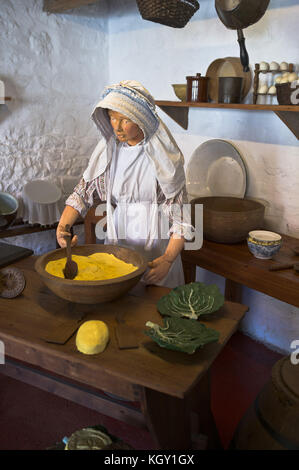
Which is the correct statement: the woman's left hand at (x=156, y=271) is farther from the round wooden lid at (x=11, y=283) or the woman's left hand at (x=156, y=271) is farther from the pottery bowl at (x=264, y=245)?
the pottery bowl at (x=264, y=245)

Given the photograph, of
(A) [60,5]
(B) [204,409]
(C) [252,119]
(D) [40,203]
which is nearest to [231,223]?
(C) [252,119]

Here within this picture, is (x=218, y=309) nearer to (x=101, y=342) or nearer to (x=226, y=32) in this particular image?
(x=101, y=342)

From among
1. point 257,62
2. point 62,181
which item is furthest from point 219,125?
point 62,181

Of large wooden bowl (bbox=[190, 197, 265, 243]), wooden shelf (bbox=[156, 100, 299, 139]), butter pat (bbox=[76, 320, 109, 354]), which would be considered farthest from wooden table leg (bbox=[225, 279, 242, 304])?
butter pat (bbox=[76, 320, 109, 354])

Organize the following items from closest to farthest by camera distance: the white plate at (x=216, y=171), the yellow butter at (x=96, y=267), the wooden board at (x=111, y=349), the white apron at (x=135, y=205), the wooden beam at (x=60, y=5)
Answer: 1. the wooden board at (x=111, y=349)
2. the yellow butter at (x=96, y=267)
3. the white apron at (x=135, y=205)
4. the white plate at (x=216, y=171)
5. the wooden beam at (x=60, y=5)

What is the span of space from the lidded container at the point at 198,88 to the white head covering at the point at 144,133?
923 millimetres

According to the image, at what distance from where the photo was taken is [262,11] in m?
2.12

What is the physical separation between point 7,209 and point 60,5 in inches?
67.8

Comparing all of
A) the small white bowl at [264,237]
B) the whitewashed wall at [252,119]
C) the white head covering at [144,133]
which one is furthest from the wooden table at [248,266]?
the white head covering at [144,133]

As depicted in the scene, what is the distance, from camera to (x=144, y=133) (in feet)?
5.96

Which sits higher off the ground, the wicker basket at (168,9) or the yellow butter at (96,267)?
the wicker basket at (168,9)

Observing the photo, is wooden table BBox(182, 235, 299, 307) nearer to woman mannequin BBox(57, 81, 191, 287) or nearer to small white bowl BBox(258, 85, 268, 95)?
woman mannequin BBox(57, 81, 191, 287)

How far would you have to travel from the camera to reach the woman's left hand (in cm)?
171

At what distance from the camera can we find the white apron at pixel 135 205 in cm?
201
